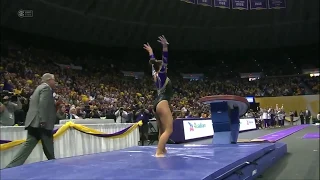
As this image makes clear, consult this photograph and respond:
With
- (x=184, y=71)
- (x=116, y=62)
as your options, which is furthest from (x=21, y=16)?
(x=184, y=71)

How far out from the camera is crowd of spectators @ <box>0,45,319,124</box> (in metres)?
13.8

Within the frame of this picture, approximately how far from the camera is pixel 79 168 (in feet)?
11.9

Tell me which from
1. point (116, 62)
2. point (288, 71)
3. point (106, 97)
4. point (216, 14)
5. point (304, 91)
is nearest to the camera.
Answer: point (106, 97)

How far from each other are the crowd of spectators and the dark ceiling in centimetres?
203

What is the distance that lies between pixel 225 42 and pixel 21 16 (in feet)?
62.5

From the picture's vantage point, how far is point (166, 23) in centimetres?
2652

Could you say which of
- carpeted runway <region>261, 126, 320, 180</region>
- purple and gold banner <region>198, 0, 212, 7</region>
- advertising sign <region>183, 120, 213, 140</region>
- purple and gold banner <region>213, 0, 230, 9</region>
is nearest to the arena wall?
purple and gold banner <region>213, 0, 230, 9</region>

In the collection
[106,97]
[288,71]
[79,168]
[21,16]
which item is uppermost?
[21,16]

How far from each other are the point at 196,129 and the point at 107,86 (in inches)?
392

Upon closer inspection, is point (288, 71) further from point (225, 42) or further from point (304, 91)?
point (225, 42)

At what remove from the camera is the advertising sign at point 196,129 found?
11517mm

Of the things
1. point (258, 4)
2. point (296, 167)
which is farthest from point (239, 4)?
point (296, 167)

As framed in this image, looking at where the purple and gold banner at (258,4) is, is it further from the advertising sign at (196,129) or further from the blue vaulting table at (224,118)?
the blue vaulting table at (224,118)

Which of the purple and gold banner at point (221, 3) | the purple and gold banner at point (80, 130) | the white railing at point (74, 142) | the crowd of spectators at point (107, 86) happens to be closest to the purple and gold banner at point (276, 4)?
the purple and gold banner at point (221, 3)
